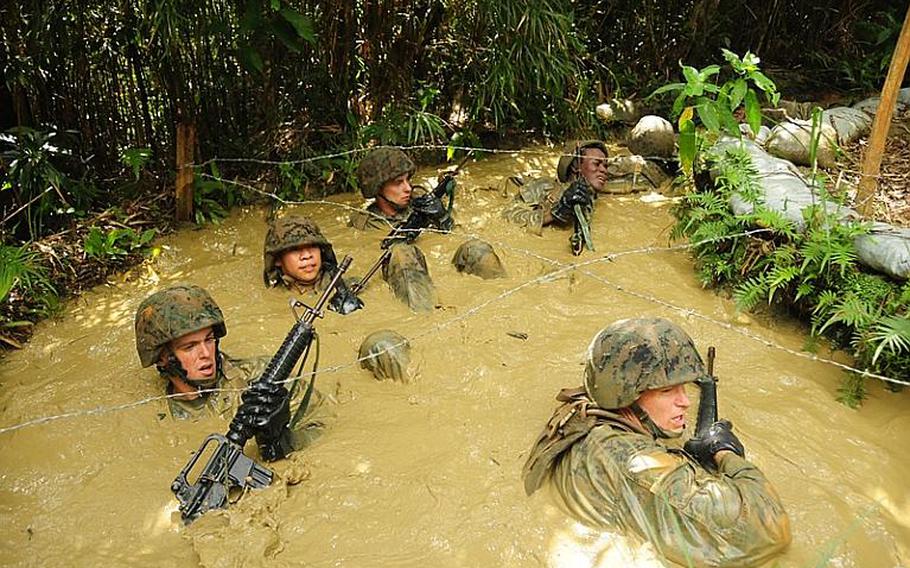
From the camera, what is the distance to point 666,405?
3029mm

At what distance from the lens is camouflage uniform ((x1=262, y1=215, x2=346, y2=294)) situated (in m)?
5.07

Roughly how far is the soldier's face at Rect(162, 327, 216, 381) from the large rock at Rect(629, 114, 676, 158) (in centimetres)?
477

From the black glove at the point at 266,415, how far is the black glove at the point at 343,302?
1.55 metres

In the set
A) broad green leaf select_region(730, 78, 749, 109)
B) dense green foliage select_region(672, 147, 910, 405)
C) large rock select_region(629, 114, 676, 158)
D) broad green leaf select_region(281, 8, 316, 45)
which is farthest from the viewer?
large rock select_region(629, 114, 676, 158)

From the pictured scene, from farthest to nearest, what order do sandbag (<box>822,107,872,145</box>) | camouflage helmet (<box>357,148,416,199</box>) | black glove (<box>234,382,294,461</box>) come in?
sandbag (<box>822,107,872,145</box>)
camouflage helmet (<box>357,148,416,199</box>)
black glove (<box>234,382,294,461</box>)

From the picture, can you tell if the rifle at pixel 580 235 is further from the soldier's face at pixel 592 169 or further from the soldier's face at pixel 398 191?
the soldier's face at pixel 398 191

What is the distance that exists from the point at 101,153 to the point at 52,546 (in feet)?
13.1

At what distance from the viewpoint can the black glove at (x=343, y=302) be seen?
4.98m

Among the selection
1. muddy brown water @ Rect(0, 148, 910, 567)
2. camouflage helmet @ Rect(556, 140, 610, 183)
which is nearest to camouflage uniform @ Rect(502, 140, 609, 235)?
camouflage helmet @ Rect(556, 140, 610, 183)

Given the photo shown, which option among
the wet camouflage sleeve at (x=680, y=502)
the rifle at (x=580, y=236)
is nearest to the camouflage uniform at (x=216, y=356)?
the wet camouflage sleeve at (x=680, y=502)

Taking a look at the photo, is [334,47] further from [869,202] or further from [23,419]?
[869,202]

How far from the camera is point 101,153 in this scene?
614cm

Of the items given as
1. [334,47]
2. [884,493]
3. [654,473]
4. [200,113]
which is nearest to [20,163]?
[200,113]

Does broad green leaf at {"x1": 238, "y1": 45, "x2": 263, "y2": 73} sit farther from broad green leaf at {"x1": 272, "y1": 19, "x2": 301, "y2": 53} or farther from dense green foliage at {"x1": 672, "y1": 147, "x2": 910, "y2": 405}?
dense green foliage at {"x1": 672, "y1": 147, "x2": 910, "y2": 405}
